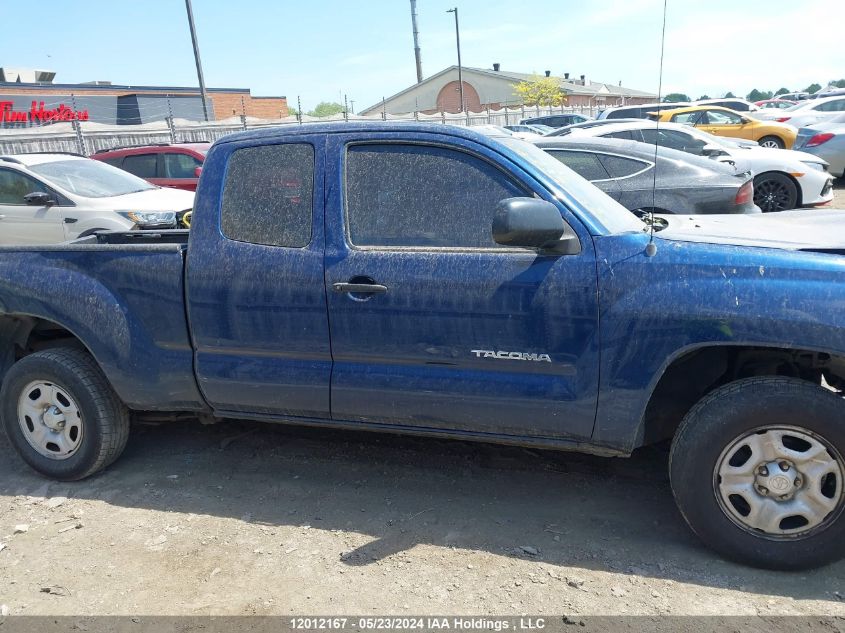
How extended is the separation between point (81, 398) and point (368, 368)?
168cm

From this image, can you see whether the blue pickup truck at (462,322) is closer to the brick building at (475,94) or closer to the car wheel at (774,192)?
the car wheel at (774,192)

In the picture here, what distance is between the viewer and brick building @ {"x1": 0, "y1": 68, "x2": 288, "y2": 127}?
112ft

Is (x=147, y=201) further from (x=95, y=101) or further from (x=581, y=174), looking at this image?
(x=95, y=101)

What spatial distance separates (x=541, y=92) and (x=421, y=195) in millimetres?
60719

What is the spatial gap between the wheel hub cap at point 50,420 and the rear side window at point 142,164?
9.06 metres

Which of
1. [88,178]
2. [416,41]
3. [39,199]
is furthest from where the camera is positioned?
[416,41]

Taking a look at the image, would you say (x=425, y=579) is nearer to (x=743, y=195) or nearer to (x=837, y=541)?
(x=837, y=541)

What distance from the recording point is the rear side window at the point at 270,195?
3447mm

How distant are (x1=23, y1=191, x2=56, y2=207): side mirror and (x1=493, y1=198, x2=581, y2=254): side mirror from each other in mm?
7729

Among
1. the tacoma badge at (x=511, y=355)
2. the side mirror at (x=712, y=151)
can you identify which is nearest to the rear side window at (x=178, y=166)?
the side mirror at (x=712, y=151)

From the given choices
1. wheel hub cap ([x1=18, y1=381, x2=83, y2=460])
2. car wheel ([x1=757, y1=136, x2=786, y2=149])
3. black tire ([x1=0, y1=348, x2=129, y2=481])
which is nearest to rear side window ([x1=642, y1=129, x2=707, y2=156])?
car wheel ([x1=757, y1=136, x2=786, y2=149])

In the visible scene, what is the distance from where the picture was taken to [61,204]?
8852 mm

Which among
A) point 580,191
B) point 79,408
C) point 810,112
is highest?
point 810,112

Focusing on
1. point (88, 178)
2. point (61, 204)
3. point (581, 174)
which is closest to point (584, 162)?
point (581, 174)
